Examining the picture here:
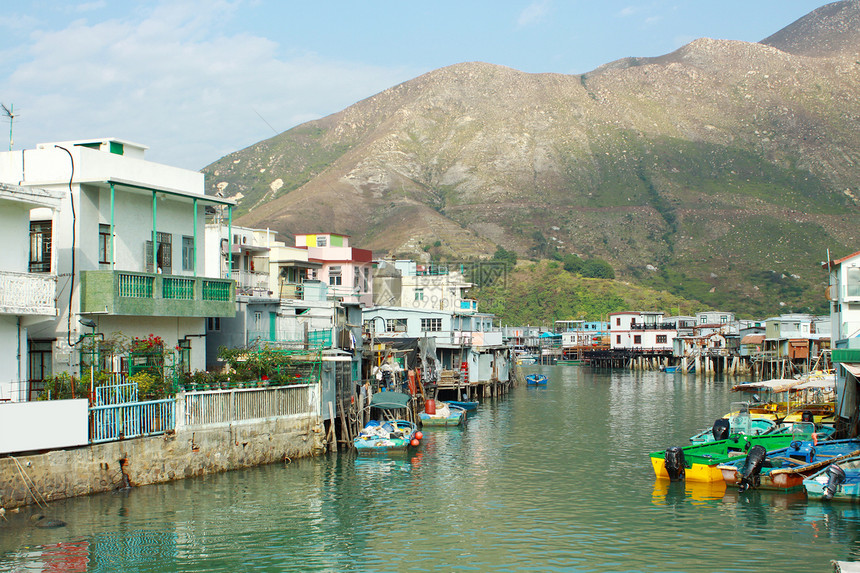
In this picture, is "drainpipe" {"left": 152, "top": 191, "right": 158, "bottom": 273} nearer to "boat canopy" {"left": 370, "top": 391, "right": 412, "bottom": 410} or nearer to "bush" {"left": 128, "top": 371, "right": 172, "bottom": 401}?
"bush" {"left": 128, "top": 371, "right": 172, "bottom": 401}

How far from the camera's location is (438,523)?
81.9 ft

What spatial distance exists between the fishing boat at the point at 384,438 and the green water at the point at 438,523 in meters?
0.72

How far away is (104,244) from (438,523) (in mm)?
16851

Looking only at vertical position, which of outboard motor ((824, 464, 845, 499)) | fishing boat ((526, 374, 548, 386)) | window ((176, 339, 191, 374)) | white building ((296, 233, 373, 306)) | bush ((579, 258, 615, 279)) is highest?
bush ((579, 258, 615, 279))

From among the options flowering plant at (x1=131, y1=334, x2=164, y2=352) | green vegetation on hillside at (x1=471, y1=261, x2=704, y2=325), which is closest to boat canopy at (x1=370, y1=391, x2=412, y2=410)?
flowering plant at (x1=131, y1=334, x2=164, y2=352)

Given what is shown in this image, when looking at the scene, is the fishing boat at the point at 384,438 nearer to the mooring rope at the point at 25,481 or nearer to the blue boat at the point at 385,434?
the blue boat at the point at 385,434

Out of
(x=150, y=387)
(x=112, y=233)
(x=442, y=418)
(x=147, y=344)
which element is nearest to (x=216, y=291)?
(x=147, y=344)

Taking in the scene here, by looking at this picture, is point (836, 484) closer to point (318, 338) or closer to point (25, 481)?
point (318, 338)

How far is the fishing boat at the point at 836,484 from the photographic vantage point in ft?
88.4

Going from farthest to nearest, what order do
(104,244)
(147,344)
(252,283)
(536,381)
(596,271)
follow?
(596,271)
(536,381)
(252,283)
(104,244)
(147,344)

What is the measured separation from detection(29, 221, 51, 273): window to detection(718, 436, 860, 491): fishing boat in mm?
25886

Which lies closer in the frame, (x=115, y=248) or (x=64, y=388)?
(x=64, y=388)

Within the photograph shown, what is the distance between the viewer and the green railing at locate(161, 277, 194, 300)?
31406 millimetres

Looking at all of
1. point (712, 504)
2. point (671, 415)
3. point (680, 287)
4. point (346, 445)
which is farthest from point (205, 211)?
point (680, 287)
